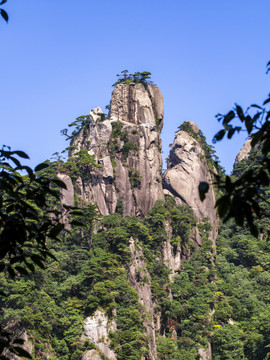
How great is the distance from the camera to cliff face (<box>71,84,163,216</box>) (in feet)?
130

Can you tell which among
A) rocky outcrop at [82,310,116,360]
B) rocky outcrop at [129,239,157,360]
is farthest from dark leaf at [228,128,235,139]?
rocky outcrop at [129,239,157,360]

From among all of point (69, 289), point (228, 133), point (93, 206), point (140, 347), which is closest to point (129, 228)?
point (93, 206)

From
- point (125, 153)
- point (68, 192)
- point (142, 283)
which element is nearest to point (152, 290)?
point (142, 283)

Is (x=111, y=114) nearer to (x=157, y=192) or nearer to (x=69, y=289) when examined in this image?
(x=157, y=192)

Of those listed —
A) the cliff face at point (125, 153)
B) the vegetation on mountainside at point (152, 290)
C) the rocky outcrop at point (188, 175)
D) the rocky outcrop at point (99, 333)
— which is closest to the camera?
the rocky outcrop at point (99, 333)

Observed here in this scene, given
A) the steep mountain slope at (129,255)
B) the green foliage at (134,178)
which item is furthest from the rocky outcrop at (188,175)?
the green foliage at (134,178)

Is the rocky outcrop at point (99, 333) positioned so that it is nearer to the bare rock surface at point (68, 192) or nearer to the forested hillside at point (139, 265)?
the forested hillside at point (139, 265)

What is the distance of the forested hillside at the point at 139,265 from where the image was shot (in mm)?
27578

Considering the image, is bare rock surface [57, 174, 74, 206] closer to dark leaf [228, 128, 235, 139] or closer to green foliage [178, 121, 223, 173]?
green foliage [178, 121, 223, 173]

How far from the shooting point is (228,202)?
2486 millimetres

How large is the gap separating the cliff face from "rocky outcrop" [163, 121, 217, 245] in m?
2.75

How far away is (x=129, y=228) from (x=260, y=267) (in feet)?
35.1

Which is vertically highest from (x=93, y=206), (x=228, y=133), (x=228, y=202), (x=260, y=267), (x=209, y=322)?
(x=93, y=206)

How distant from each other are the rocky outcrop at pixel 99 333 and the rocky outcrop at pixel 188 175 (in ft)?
58.3
